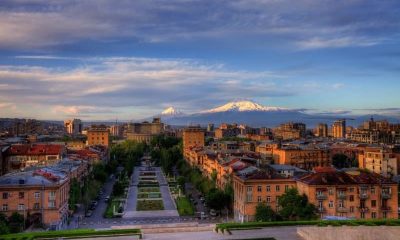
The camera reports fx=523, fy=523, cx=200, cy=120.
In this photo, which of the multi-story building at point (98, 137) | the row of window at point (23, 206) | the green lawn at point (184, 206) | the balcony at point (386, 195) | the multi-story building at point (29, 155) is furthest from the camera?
the multi-story building at point (98, 137)

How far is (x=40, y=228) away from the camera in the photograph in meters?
43.9

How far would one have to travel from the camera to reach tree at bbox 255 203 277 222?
43375mm

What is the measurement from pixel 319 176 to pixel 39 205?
24.6 m

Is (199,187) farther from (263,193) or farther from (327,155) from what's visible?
(327,155)

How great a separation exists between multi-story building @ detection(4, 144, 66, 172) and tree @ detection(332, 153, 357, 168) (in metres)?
49.1

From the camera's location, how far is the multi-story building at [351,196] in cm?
4525

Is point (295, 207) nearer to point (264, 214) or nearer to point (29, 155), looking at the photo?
point (264, 214)

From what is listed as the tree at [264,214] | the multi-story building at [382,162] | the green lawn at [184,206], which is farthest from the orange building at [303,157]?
the tree at [264,214]

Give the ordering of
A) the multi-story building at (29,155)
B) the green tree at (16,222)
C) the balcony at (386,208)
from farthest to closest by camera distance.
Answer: the multi-story building at (29,155) → the balcony at (386,208) → the green tree at (16,222)

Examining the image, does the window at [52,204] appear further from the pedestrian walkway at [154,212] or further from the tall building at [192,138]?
the tall building at [192,138]

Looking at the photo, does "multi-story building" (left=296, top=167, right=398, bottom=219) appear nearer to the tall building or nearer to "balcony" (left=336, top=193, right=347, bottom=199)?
"balcony" (left=336, top=193, right=347, bottom=199)

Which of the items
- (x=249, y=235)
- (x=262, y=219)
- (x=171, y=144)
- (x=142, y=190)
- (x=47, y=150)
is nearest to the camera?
(x=249, y=235)

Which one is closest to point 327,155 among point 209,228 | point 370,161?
point 370,161

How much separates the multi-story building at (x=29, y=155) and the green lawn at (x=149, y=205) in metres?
19.7
